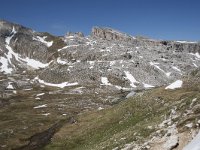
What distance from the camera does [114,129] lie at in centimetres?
5847

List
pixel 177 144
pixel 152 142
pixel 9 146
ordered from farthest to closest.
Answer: pixel 9 146
pixel 152 142
pixel 177 144

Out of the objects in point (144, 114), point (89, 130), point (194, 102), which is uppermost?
point (194, 102)

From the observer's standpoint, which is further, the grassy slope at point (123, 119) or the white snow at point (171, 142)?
the grassy slope at point (123, 119)

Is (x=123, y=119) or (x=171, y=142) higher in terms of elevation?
(x=171, y=142)

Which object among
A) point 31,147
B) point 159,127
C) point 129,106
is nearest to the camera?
point 159,127

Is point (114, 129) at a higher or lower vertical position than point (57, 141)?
higher

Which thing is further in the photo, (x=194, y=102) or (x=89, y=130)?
(x=89, y=130)

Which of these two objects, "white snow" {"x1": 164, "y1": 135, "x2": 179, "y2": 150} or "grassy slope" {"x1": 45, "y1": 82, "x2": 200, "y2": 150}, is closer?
"white snow" {"x1": 164, "y1": 135, "x2": 179, "y2": 150}

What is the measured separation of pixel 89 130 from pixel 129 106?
918cm

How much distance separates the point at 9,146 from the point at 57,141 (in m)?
19.5

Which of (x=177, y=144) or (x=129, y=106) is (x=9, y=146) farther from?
(x=177, y=144)

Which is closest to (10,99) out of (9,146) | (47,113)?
(47,113)

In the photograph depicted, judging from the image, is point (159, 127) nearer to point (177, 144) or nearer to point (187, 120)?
point (187, 120)

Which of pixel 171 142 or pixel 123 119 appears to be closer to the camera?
pixel 171 142
